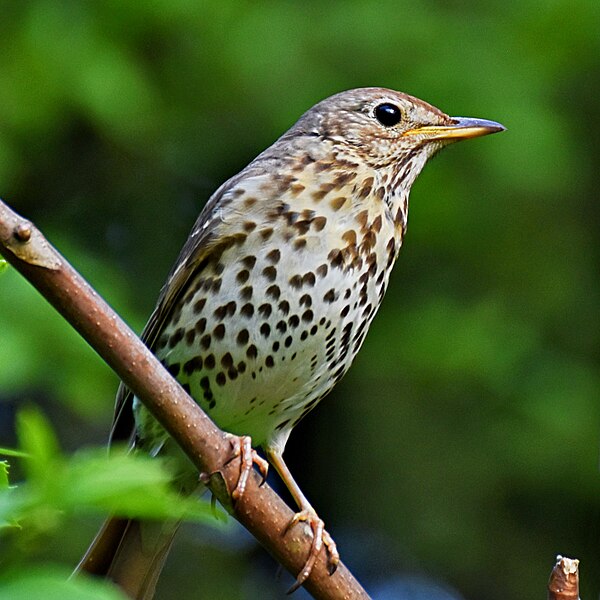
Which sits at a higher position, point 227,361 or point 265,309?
point 265,309

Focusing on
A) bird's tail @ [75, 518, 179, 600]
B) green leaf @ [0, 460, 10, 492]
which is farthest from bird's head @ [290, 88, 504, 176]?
green leaf @ [0, 460, 10, 492]

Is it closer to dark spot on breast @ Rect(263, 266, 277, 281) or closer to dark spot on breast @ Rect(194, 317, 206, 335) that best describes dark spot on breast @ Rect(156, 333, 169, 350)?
dark spot on breast @ Rect(194, 317, 206, 335)

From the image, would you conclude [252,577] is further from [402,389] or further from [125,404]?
[125,404]

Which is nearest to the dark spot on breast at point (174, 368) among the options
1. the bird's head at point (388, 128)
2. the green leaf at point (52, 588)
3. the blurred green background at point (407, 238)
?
the bird's head at point (388, 128)

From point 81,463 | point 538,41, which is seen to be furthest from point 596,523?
point 81,463

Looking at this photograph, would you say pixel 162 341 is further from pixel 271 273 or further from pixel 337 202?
pixel 337 202

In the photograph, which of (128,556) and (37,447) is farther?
(128,556)

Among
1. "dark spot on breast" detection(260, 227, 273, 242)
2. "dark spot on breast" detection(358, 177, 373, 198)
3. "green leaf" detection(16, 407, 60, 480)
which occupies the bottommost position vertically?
"green leaf" detection(16, 407, 60, 480)

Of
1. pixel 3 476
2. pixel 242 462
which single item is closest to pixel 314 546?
pixel 242 462
